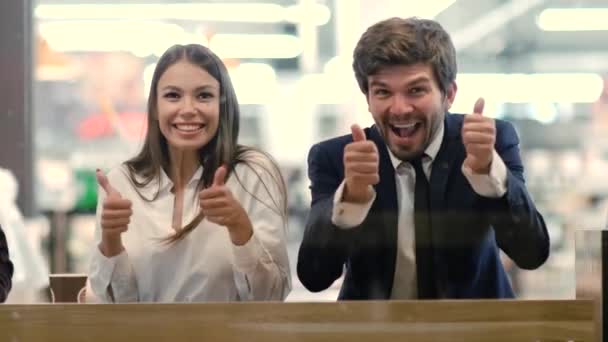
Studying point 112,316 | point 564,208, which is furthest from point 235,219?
point 564,208

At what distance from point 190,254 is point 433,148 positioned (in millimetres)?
435

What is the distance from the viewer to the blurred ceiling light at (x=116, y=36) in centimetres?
189

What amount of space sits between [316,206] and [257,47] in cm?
28

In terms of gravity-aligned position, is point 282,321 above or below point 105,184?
below

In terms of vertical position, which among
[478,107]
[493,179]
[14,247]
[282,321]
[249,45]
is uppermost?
[249,45]

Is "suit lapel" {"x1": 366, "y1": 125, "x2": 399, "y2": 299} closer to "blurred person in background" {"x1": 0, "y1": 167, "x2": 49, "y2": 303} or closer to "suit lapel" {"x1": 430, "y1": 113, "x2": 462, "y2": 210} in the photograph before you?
"suit lapel" {"x1": 430, "y1": 113, "x2": 462, "y2": 210}

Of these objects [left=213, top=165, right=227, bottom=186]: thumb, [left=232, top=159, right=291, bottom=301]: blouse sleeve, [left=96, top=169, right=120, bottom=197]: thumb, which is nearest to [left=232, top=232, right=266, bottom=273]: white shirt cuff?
[left=232, top=159, right=291, bottom=301]: blouse sleeve

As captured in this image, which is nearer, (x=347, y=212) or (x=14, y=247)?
(x=347, y=212)

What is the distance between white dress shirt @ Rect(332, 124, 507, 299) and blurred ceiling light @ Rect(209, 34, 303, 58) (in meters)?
0.25

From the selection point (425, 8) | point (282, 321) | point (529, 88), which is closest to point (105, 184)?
point (282, 321)

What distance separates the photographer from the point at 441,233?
1.89m

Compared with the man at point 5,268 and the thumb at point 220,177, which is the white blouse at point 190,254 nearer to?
the thumb at point 220,177

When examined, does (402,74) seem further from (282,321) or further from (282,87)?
(282,321)

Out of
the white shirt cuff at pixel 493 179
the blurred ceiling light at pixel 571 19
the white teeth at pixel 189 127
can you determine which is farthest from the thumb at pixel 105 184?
the blurred ceiling light at pixel 571 19
